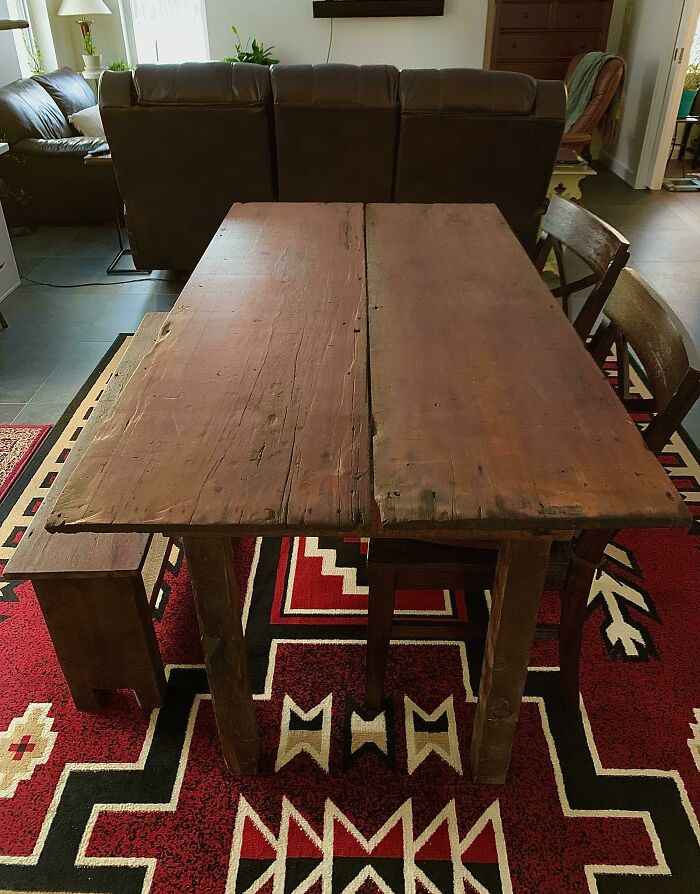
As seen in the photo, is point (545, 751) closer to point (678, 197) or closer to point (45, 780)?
point (45, 780)

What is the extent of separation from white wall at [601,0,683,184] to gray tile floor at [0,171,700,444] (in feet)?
3.02

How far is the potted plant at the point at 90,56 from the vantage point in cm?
617

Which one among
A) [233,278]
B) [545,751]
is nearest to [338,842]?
[545,751]

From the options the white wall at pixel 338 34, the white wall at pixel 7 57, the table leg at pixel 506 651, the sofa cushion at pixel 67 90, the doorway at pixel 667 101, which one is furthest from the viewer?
the white wall at pixel 338 34

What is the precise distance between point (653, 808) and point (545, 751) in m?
0.22

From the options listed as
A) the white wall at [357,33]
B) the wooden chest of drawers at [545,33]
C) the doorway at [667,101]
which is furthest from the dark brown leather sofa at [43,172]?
the doorway at [667,101]

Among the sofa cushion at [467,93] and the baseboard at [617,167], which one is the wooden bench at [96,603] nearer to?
the sofa cushion at [467,93]

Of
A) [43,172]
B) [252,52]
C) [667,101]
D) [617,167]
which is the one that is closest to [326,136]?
[43,172]

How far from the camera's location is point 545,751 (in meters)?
1.42

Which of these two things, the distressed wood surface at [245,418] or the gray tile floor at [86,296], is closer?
the distressed wood surface at [245,418]

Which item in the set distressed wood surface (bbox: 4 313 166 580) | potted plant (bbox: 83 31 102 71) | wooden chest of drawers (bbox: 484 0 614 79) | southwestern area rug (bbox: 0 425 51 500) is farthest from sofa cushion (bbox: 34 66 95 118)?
distressed wood surface (bbox: 4 313 166 580)

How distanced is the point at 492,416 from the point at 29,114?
4561mm

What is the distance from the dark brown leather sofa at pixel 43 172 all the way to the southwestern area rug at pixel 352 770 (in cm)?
328

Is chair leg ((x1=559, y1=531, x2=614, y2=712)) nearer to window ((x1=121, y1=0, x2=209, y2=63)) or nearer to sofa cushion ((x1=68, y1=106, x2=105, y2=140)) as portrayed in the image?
sofa cushion ((x1=68, y1=106, x2=105, y2=140))
